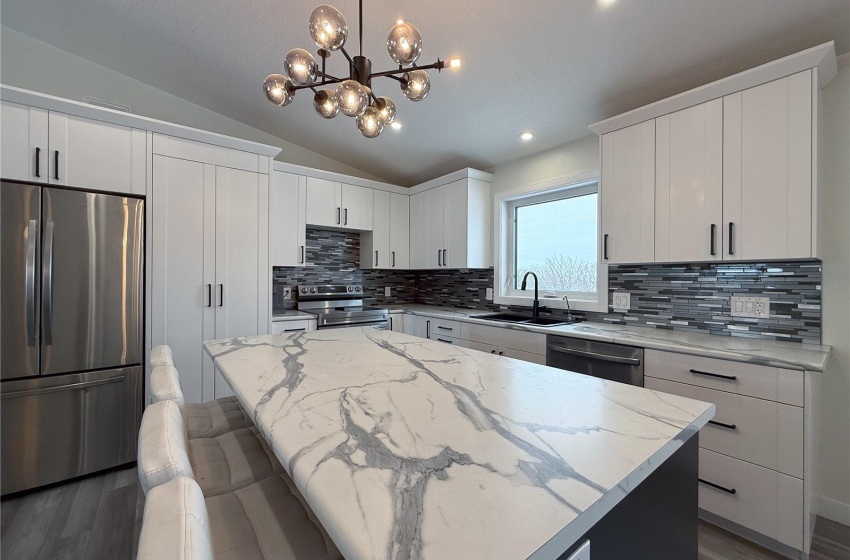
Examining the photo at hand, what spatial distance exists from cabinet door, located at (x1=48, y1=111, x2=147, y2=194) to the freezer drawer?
4.08 ft

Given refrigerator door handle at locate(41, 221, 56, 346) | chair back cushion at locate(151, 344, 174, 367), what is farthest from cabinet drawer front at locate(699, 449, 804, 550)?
refrigerator door handle at locate(41, 221, 56, 346)

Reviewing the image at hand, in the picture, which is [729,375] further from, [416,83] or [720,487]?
[416,83]

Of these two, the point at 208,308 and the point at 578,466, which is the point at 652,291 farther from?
the point at 208,308

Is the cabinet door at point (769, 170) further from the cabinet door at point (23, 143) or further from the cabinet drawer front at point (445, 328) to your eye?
the cabinet door at point (23, 143)

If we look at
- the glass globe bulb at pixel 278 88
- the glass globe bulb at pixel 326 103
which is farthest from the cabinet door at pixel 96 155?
the glass globe bulb at pixel 326 103

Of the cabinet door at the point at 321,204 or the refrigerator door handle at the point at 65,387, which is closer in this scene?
the refrigerator door handle at the point at 65,387

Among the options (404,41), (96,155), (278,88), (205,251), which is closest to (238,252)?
(205,251)

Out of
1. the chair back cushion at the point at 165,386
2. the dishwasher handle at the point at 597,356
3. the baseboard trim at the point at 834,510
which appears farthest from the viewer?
the dishwasher handle at the point at 597,356

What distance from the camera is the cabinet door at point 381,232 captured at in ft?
13.1

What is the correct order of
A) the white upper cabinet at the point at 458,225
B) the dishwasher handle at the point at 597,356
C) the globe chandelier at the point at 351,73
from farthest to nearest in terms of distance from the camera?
the white upper cabinet at the point at 458,225
the dishwasher handle at the point at 597,356
the globe chandelier at the point at 351,73

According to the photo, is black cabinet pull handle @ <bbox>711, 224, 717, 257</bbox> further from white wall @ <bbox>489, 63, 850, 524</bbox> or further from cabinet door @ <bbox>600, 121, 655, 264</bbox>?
white wall @ <bbox>489, 63, 850, 524</bbox>

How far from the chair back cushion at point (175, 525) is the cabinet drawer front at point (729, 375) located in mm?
2102

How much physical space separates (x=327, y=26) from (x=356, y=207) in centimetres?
269

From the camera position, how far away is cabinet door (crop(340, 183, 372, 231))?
3.78m
